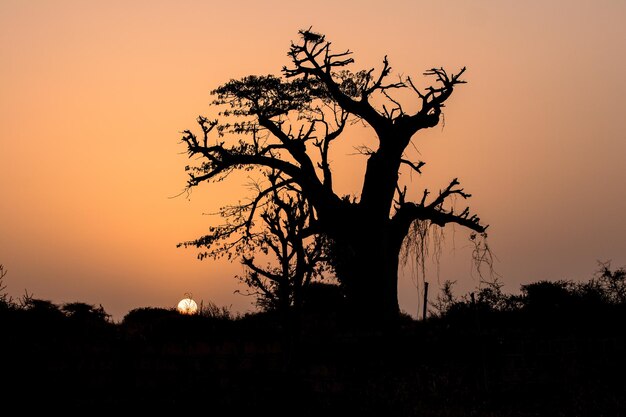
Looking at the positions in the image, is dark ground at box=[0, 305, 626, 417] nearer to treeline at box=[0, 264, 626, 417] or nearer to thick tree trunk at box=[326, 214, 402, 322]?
treeline at box=[0, 264, 626, 417]

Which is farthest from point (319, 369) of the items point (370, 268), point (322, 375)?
point (370, 268)

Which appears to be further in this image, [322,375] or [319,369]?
[319,369]

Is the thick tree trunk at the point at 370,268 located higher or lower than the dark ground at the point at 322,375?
higher

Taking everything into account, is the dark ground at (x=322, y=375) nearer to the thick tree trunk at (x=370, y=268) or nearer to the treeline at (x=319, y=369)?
the treeline at (x=319, y=369)

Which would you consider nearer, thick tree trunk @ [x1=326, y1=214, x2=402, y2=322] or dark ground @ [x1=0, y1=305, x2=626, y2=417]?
dark ground @ [x1=0, y1=305, x2=626, y2=417]

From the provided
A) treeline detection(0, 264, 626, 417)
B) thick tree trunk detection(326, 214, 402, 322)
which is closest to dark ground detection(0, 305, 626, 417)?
treeline detection(0, 264, 626, 417)

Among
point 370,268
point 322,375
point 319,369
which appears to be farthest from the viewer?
point 370,268

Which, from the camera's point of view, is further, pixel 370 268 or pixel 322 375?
pixel 370 268

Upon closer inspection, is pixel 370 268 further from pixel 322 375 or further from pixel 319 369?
pixel 322 375

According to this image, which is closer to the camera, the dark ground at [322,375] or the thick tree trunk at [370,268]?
the dark ground at [322,375]

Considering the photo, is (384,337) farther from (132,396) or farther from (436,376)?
(132,396)

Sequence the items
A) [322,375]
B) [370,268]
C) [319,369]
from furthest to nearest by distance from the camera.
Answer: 1. [370,268]
2. [319,369]
3. [322,375]

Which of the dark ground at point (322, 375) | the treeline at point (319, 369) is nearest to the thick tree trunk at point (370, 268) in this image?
the treeline at point (319, 369)

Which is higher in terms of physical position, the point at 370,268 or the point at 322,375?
the point at 370,268
